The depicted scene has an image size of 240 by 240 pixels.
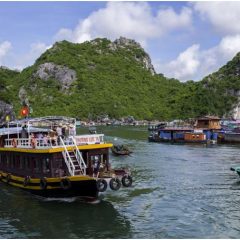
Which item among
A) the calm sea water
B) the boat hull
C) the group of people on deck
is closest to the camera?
the calm sea water

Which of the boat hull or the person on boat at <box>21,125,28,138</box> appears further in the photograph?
the person on boat at <box>21,125,28,138</box>

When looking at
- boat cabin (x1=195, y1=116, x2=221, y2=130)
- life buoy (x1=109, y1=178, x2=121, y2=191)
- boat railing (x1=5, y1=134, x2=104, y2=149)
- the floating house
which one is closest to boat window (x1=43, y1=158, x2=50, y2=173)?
boat railing (x1=5, y1=134, x2=104, y2=149)

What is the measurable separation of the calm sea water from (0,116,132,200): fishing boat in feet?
3.06

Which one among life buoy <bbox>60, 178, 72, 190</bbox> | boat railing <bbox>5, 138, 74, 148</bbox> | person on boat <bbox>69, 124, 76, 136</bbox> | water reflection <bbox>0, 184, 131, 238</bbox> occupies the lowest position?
water reflection <bbox>0, 184, 131, 238</bbox>

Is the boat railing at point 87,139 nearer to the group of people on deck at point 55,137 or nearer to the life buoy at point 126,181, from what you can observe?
the group of people on deck at point 55,137

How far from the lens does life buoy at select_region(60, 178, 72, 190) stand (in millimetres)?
27062

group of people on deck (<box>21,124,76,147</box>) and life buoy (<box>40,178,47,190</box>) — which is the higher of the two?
group of people on deck (<box>21,124,76,147</box>)

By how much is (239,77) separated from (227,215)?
164 metres

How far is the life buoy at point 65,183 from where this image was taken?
27.1m

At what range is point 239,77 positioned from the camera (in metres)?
182

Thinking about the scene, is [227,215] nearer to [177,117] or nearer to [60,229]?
[60,229]

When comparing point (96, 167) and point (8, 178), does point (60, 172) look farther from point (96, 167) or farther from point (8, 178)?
point (8, 178)

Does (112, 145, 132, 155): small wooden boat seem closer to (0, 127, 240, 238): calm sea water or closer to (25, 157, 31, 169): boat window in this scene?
(0, 127, 240, 238): calm sea water

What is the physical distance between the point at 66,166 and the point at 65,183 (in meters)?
1.54
